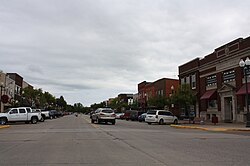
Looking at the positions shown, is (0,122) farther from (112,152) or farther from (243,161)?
(243,161)

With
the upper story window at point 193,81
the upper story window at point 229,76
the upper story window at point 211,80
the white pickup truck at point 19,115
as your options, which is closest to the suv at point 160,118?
the upper story window at point 229,76

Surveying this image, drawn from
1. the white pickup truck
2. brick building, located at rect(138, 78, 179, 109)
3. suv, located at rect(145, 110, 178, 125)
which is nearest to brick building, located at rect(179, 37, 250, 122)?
suv, located at rect(145, 110, 178, 125)

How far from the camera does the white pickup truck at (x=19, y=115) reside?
37.7 m

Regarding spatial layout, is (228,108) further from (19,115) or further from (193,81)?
(19,115)

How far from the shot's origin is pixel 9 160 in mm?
10508

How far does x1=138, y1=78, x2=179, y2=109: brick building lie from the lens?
71.5m

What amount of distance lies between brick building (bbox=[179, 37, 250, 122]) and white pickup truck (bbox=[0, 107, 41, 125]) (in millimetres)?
22551

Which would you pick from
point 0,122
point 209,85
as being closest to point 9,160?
point 0,122

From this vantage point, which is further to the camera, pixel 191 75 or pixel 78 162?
pixel 191 75

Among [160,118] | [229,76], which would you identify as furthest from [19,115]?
[229,76]

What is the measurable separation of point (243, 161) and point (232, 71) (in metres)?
31.1

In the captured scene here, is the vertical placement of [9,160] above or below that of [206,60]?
below

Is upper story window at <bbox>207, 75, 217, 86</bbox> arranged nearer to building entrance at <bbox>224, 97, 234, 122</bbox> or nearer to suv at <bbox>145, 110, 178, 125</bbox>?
building entrance at <bbox>224, 97, 234, 122</bbox>

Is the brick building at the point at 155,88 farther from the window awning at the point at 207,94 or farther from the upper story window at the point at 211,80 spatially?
the window awning at the point at 207,94
